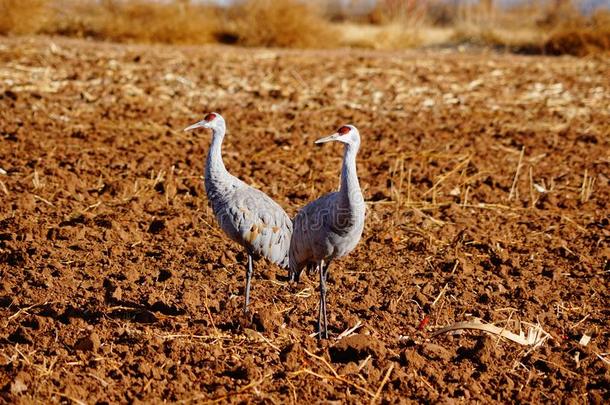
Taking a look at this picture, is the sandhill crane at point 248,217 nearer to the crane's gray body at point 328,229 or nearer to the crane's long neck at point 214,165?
the crane's long neck at point 214,165

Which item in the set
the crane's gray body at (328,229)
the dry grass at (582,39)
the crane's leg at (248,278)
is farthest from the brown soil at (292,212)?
the dry grass at (582,39)

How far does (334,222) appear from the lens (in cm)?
532

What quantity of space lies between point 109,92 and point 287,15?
7.58 metres

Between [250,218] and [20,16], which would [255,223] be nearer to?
[250,218]

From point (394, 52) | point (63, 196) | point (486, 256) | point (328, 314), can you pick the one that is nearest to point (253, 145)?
point (63, 196)

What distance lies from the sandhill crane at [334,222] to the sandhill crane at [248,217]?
0.30 meters

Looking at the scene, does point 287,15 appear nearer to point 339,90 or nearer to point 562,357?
point 339,90

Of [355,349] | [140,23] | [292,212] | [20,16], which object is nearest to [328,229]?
[355,349]

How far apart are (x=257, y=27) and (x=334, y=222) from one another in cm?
1406

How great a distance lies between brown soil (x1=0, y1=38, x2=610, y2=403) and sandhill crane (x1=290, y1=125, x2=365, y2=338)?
1.42 ft

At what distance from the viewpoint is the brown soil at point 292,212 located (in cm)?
501

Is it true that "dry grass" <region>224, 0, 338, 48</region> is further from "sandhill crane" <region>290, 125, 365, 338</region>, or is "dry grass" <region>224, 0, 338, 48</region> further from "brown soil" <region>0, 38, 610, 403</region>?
"sandhill crane" <region>290, 125, 365, 338</region>

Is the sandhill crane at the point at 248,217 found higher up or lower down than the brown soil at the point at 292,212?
higher up

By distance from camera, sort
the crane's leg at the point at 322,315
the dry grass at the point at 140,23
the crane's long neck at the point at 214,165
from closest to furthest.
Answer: the crane's leg at the point at 322,315 < the crane's long neck at the point at 214,165 < the dry grass at the point at 140,23
